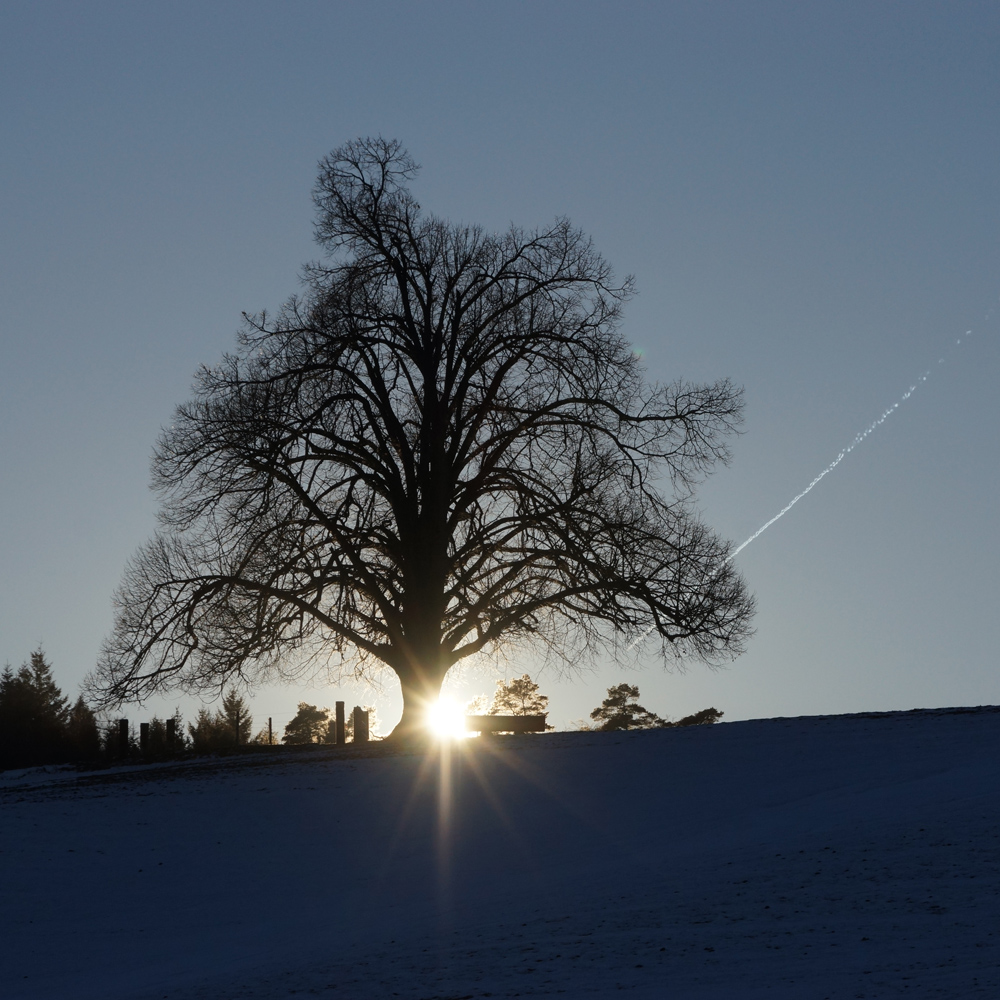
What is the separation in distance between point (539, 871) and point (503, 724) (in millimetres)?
16088

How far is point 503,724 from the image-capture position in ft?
92.9

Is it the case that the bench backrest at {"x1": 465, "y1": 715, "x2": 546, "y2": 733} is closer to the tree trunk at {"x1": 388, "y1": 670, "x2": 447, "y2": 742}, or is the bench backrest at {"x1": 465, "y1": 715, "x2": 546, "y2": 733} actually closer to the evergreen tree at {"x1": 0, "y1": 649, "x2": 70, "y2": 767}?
the tree trunk at {"x1": 388, "y1": 670, "x2": 447, "y2": 742}

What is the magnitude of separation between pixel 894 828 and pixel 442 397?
1708 centimetres

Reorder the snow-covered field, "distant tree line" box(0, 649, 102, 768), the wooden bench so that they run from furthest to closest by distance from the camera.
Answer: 1. "distant tree line" box(0, 649, 102, 768)
2. the wooden bench
3. the snow-covered field

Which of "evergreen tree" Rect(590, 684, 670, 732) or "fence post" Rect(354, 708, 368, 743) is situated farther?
"evergreen tree" Rect(590, 684, 670, 732)

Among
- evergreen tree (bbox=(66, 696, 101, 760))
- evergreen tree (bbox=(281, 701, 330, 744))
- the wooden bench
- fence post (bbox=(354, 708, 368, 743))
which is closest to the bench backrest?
the wooden bench

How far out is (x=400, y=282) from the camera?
87.4ft

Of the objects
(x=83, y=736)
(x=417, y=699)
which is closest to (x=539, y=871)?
(x=417, y=699)

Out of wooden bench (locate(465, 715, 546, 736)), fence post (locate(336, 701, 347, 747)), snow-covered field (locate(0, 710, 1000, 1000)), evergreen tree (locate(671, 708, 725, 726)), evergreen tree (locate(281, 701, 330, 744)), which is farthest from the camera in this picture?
evergreen tree (locate(281, 701, 330, 744))

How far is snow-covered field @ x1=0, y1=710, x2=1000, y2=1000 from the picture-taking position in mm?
7785

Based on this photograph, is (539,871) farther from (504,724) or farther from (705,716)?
(705,716)

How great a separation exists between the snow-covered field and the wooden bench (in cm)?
624

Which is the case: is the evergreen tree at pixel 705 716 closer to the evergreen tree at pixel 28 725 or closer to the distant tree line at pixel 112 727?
the distant tree line at pixel 112 727

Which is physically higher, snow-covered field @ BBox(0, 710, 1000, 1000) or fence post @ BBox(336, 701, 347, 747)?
fence post @ BBox(336, 701, 347, 747)
